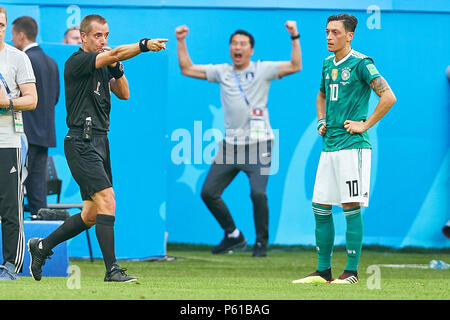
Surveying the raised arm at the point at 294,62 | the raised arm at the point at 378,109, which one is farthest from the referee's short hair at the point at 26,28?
the raised arm at the point at 378,109

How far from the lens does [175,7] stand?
12477 millimetres

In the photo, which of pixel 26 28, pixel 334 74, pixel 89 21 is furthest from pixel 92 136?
pixel 26 28

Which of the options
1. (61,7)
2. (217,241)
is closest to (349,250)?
(217,241)

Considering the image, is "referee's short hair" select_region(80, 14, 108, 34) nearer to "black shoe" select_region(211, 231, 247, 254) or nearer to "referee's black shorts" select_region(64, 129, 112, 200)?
"referee's black shorts" select_region(64, 129, 112, 200)

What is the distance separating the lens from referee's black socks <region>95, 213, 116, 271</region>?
7.28 meters

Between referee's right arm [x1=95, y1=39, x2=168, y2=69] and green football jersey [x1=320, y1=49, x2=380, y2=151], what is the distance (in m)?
1.40

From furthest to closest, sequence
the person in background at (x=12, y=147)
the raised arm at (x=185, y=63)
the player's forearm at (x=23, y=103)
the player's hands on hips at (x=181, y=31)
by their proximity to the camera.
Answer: the raised arm at (x=185, y=63)
the player's hands on hips at (x=181, y=31)
the person in background at (x=12, y=147)
the player's forearm at (x=23, y=103)

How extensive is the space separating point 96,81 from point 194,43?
210 inches

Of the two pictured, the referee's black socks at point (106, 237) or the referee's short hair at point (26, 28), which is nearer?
the referee's black socks at point (106, 237)

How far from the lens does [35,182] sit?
32.9ft

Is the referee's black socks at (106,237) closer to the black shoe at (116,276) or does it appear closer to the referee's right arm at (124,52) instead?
the black shoe at (116,276)

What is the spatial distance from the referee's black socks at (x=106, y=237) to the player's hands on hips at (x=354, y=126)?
6.08ft

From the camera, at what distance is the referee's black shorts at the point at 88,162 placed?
7.35 metres

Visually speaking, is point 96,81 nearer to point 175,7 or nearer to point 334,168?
point 334,168
